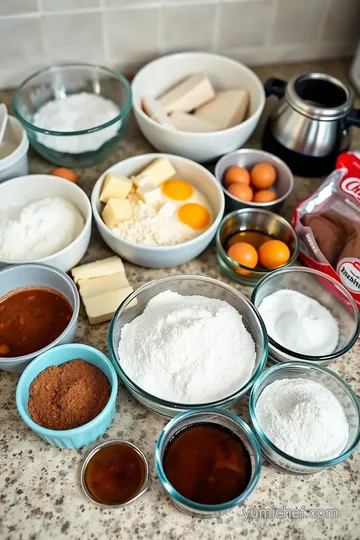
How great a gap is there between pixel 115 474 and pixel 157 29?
1087 millimetres

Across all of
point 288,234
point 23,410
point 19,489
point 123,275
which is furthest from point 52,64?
point 19,489

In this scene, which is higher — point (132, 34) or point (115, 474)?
point (132, 34)

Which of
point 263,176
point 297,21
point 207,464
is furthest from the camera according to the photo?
point 297,21

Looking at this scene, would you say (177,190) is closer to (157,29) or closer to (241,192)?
(241,192)

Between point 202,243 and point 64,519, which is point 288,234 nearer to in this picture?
point 202,243

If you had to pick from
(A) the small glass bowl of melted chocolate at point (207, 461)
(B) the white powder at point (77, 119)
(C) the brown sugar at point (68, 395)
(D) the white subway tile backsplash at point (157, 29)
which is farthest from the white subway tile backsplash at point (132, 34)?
(A) the small glass bowl of melted chocolate at point (207, 461)

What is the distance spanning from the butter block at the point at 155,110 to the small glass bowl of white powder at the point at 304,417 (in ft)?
2.17

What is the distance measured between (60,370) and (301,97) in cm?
87

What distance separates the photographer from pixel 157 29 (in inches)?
55.2

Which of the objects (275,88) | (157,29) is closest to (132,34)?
(157,29)

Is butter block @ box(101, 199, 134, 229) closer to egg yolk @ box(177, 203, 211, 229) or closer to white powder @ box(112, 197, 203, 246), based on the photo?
white powder @ box(112, 197, 203, 246)

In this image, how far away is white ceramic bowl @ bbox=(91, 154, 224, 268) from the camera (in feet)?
3.66

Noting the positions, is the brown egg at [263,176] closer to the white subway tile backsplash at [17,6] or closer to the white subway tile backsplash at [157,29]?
the white subway tile backsplash at [157,29]

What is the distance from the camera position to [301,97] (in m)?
1.33
